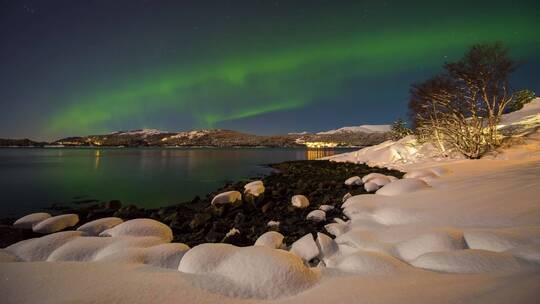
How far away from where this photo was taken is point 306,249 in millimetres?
4512

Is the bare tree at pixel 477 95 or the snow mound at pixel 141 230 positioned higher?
the bare tree at pixel 477 95

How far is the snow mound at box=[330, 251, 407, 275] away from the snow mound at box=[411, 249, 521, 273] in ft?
1.25

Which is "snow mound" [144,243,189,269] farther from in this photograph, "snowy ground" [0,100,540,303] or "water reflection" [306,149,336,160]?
"water reflection" [306,149,336,160]

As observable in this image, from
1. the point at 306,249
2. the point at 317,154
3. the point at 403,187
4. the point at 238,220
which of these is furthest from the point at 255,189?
the point at 317,154

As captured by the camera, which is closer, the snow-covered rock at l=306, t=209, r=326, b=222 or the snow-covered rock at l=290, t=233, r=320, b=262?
the snow-covered rock at l=290, t=233, r=320, b=262

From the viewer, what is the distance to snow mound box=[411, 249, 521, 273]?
115 inches

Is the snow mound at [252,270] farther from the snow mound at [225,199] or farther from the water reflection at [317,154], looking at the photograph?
the water reflection at [317,154]

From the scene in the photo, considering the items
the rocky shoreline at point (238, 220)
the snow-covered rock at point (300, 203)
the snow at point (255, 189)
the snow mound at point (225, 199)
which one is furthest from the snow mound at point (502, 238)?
the snow at point (255, 189)

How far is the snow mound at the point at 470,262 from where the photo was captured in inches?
115

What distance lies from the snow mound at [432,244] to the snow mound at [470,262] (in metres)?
0.46

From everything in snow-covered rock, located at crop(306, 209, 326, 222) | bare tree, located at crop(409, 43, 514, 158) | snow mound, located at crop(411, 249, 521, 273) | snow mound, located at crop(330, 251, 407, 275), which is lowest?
snow-covered rock, located at crop(306, 209, 326, 222)

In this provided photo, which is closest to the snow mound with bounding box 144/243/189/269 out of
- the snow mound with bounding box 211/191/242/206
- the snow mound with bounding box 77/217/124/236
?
the snow mound with bounding box 77/217/124/236

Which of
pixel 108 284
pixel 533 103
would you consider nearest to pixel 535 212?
pixel 108 284

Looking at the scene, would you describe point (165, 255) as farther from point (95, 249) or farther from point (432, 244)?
point (432, 244)
